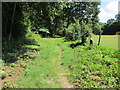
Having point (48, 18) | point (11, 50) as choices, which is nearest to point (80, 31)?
point (11, 50)

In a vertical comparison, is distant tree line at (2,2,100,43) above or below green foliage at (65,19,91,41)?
above

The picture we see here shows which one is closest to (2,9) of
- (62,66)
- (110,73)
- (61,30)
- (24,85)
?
(62,66)

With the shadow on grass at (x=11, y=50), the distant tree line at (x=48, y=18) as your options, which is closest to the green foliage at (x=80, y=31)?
the distant tree line at (x=48, y=18)

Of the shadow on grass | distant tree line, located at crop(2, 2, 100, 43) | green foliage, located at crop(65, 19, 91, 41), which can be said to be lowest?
the shadow on grass

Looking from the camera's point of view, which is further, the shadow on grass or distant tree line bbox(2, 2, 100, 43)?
distant tree line bbox(2, 2, 100, 43)

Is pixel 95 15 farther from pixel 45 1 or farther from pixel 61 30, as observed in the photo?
pixel 45 1

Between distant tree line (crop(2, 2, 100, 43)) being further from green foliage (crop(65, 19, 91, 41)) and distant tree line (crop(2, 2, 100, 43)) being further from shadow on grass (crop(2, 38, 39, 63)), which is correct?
shadow on grass (crop(2, 38, 39, 63))

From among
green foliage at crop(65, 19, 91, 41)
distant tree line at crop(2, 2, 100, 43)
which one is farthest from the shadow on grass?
green foliage at crop(65, 19, 91, 41)

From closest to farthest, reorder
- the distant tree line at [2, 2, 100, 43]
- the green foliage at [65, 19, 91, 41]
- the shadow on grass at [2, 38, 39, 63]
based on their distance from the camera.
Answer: the shadow on grass at [2, 38, 39, 63] → the distant tree line at [2, 2, 100, 43] → the green foliage at [65, 19, 91, 41]

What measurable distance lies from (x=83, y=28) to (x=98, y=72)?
10.6m

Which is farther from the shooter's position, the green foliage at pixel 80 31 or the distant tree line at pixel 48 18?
the green foliage at pixel 80 31

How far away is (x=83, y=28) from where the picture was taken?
1583 centimetres

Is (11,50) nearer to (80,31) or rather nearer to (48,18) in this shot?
(80,31)

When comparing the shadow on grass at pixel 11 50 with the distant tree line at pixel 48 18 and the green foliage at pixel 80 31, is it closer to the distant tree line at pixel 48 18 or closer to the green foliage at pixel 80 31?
the distant tree line at pixel 48 18
